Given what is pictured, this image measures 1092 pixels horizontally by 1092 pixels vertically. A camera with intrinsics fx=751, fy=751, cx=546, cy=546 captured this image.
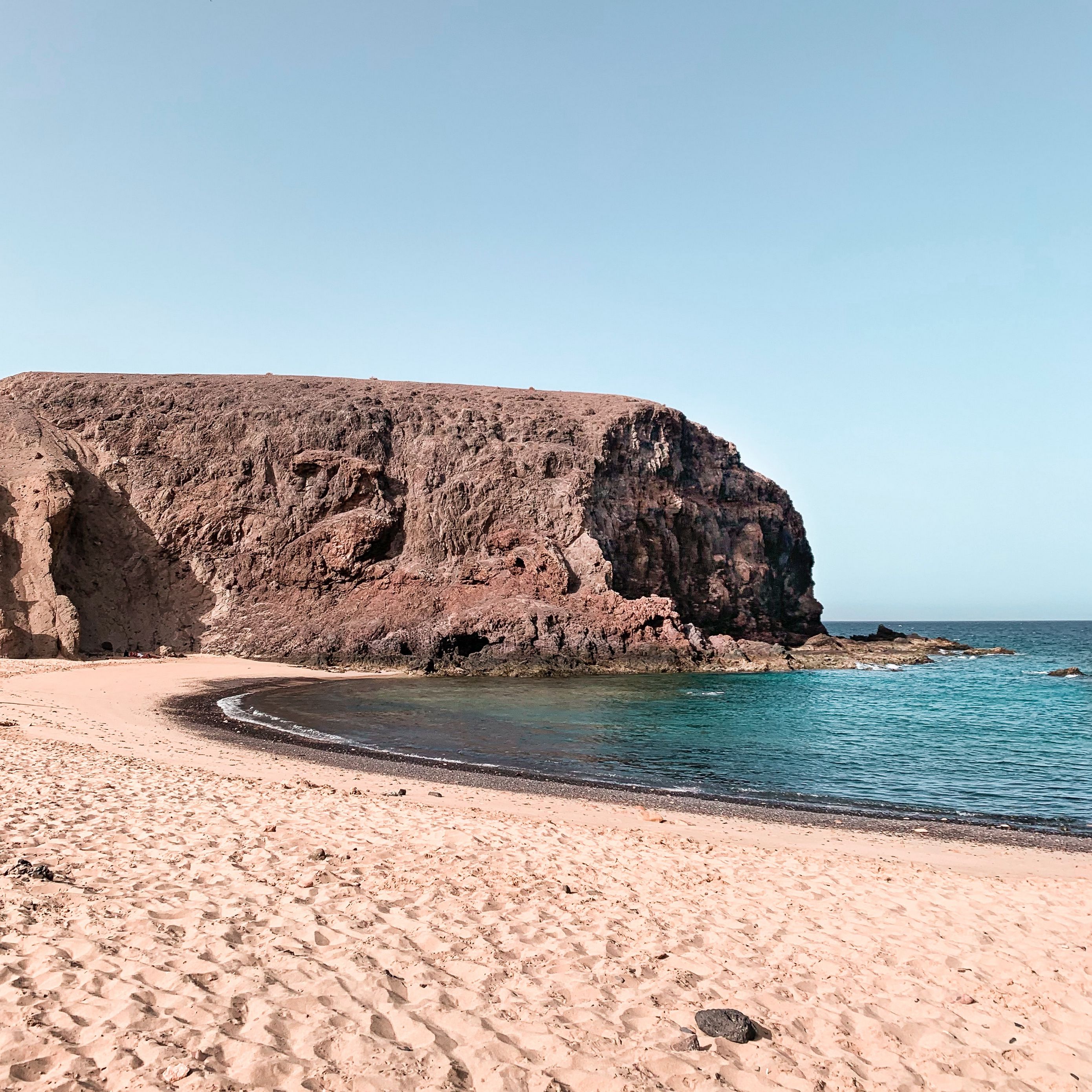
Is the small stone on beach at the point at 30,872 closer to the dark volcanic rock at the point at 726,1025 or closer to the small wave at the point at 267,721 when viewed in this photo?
the dark volcanic rock at the point at 726,1025

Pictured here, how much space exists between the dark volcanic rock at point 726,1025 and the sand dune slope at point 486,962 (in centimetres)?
8

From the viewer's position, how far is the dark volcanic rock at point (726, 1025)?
4.91m

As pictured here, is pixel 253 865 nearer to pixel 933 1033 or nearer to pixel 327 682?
pixel 933 1033

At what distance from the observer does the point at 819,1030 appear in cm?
517

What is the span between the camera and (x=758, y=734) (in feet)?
71.9

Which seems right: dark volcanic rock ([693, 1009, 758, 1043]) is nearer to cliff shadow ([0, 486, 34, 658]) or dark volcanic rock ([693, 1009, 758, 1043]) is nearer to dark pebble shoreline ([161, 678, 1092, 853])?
dark pebble shoreline ([161, 678, 1092, 853])

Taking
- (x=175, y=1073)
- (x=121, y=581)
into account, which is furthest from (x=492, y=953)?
(x=121, y=581)

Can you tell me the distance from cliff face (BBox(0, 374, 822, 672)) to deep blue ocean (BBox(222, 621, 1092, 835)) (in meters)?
5.43

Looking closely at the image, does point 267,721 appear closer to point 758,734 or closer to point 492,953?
point 758,734

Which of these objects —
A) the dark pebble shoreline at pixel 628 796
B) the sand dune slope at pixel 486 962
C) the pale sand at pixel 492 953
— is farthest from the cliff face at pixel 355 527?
the sand dune slope at pixel 486 962

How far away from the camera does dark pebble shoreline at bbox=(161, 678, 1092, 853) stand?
484 inches

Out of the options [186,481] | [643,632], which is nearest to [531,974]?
[643,632]

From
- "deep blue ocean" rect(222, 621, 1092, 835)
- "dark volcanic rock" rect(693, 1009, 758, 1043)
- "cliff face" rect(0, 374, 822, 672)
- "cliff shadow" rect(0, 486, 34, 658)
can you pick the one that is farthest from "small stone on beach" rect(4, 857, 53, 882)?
"cliff face" rect(0, 374, 822, 672)

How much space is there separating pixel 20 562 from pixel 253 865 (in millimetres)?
35175
